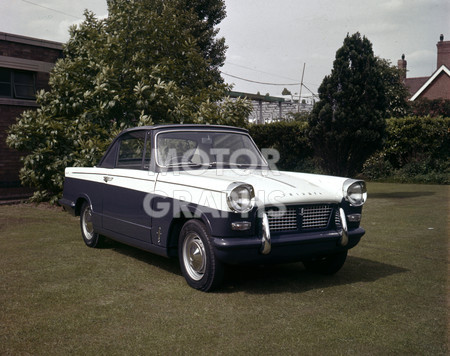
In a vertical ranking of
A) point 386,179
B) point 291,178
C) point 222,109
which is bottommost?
point 386,179

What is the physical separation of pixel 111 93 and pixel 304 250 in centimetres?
710

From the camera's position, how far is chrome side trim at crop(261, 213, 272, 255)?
182 inches

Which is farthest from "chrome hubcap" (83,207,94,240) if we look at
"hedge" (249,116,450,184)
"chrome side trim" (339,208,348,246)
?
"hedge" (249,116,450,184)

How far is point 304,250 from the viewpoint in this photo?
4914 millimetres

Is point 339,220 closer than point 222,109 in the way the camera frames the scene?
Yes

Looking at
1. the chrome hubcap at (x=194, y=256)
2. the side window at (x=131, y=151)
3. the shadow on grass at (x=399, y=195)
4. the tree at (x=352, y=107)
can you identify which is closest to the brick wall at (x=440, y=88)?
the shadow on grass at (x=399, y=195)

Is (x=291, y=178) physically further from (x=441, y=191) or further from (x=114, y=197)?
(x=441, y=191)

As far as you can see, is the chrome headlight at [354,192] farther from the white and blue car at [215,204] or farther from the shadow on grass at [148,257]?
the shadow on grass at [148,257]

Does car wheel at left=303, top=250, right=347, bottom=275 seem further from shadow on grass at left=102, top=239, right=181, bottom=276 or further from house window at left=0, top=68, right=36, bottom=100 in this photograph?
house window at left=0, top=68, right=36, bottom=100

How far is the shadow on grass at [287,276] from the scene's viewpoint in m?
5.16

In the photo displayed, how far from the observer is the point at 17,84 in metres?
13.8

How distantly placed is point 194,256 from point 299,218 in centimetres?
114

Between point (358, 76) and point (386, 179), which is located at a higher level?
point (358, 76)

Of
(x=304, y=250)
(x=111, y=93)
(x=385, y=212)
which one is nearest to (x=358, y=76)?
(x=385, y=212)
